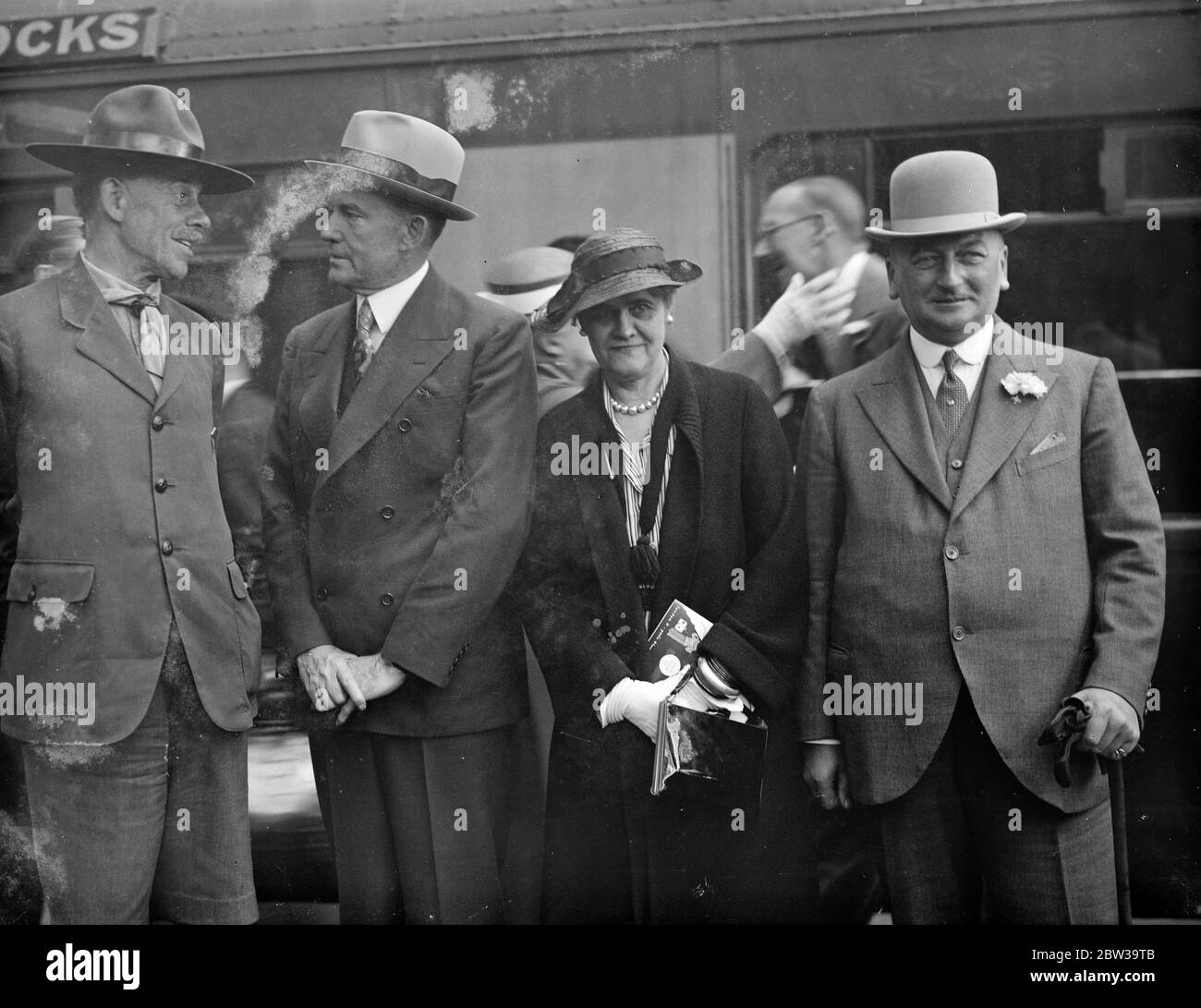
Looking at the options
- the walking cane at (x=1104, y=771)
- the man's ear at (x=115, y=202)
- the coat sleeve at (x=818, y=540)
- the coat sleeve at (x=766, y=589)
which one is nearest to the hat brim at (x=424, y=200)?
the man's ear at (x=115, y=202)

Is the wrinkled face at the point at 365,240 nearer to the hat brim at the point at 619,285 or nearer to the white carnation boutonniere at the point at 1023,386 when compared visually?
the hat brim at the point at 619,285

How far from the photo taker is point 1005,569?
305 cm

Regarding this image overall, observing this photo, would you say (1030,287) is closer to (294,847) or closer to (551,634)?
(551,634)

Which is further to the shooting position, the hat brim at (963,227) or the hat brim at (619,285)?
the hat brim at (619,285)

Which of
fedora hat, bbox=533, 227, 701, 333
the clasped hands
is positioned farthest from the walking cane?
the clasped hands

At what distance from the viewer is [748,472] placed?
10.6 feet

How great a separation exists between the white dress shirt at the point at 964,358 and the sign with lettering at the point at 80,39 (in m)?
2.42

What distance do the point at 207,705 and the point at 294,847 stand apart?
0.50 meters

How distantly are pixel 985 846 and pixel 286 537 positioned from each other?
2.08 m

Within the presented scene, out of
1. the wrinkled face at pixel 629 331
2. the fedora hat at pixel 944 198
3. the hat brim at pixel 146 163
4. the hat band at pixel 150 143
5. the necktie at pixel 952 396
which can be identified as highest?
the hat band at pixel 150 143

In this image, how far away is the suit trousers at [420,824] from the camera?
10.8 ft

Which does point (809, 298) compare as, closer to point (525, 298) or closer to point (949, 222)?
point (949, 222)

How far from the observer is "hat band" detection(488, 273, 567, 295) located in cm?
338

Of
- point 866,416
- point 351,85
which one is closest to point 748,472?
point 866,416
